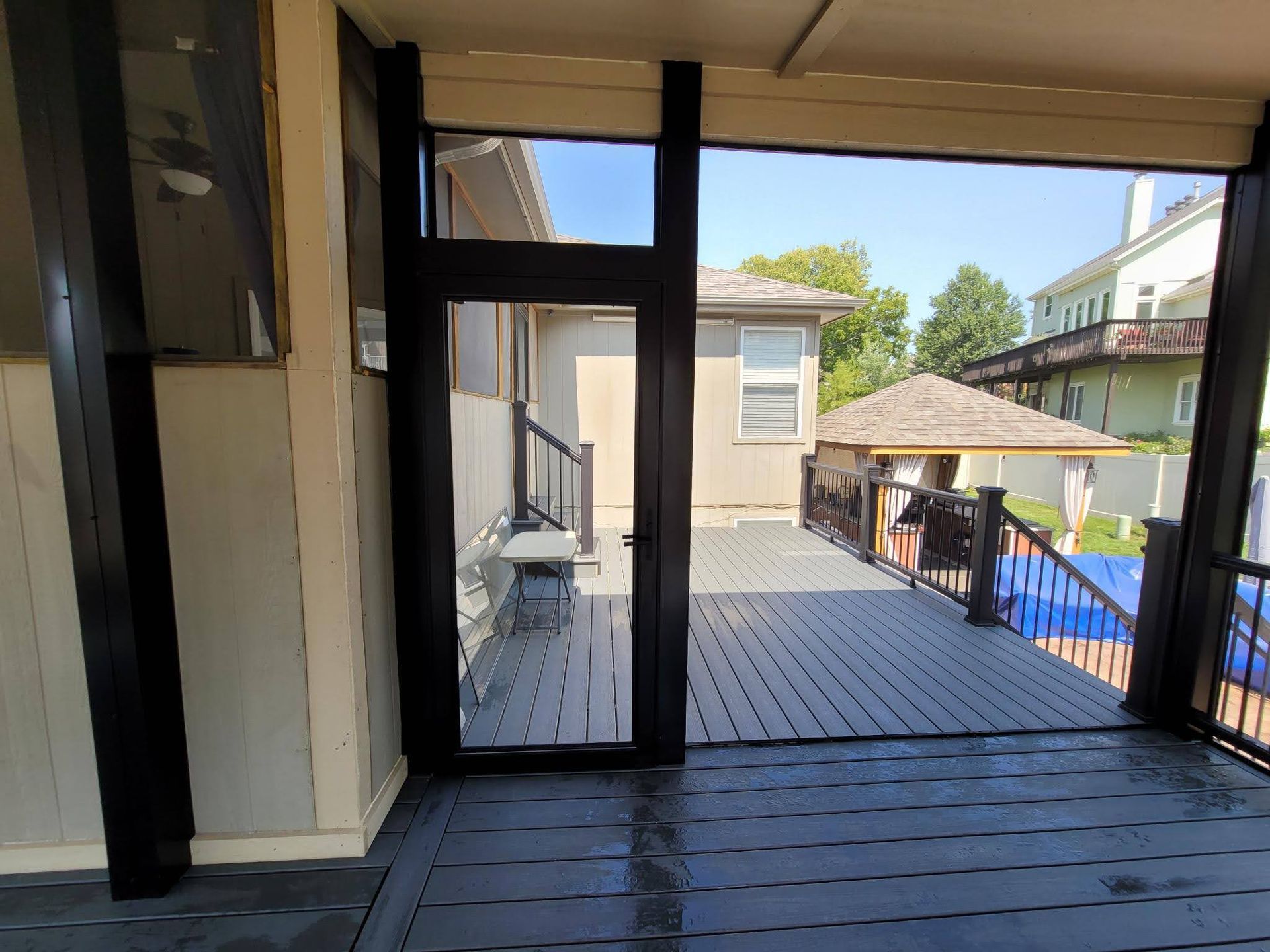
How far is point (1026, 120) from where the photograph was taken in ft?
6.32

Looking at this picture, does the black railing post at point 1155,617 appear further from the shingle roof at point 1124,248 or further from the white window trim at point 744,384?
the white window trim at point 744,384

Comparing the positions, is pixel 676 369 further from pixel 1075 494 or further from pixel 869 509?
pixel 1075 494

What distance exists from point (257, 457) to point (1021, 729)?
3402 mm

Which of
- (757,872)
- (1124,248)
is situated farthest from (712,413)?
(1124,248)

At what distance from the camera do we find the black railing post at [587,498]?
414 cm

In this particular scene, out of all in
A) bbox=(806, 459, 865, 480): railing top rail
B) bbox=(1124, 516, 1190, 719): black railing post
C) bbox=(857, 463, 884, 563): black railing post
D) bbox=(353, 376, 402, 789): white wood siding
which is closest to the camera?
bbox=(353, 376, 402, 789): white wood siding

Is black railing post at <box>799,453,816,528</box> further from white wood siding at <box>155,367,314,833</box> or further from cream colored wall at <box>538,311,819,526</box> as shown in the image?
white wood siding at <box>155,367,314,833</box>

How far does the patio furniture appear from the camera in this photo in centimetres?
324

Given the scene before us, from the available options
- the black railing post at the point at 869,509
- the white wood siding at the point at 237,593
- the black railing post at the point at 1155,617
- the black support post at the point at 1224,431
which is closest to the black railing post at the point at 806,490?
the black railing post at the point at 869,509

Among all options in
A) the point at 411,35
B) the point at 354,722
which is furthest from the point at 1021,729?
the point at 411,35

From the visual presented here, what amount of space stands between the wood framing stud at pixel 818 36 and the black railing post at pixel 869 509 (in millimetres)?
4028

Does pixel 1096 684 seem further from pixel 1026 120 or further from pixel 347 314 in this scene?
pixel 347 314

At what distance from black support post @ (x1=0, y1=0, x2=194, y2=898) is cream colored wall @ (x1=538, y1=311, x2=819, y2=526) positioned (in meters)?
4.34

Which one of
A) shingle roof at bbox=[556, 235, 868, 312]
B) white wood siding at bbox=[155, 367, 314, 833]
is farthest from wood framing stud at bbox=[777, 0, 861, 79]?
shingle roof at bbox=[556, 235, 868, 312]
